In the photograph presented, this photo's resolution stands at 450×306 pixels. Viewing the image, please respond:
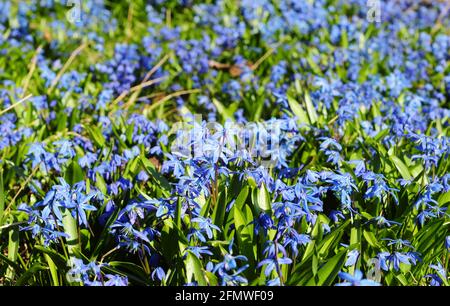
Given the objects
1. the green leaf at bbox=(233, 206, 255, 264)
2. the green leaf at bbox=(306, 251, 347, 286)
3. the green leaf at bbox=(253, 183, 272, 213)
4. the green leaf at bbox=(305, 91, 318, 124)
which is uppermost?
the green leaf at bbox=(253, 183, 272, 213)

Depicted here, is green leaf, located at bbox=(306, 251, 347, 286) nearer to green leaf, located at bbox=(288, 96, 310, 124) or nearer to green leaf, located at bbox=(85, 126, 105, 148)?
green leaf, located at bbox=(288, 96, 310, 124)

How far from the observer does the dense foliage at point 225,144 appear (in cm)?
267

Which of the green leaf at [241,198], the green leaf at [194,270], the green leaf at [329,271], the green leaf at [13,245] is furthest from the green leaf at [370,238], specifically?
the green leaf at [13,245]

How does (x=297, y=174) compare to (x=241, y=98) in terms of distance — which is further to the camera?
(x=241, y=98)

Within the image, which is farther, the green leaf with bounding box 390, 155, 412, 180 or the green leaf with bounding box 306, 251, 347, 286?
Result: the green leaf with bounding box 390, 155, 412, 180

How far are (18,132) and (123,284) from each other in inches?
78.4

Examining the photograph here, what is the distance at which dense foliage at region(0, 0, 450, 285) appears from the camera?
8.77ft

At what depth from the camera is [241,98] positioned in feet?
16.0

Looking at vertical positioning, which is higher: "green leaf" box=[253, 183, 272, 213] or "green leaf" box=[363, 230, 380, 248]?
"green leaf" box=[253, 183, 272, 213]

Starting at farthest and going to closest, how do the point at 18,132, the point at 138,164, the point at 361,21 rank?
the point at 361,21
the point at 18,132
the point at 138,164

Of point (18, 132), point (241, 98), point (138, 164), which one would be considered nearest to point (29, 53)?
point (18, 132)

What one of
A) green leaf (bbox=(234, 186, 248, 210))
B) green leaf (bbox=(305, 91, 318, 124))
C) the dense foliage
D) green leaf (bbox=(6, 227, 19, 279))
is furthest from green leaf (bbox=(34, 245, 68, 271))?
green leaf (bbox=(305, 91, 318, 124))

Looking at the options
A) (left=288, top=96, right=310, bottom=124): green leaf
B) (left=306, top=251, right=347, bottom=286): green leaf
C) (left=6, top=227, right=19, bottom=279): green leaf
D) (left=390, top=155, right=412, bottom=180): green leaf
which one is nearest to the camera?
(left=306, top=251, right=347, bottom=286): green leaf
